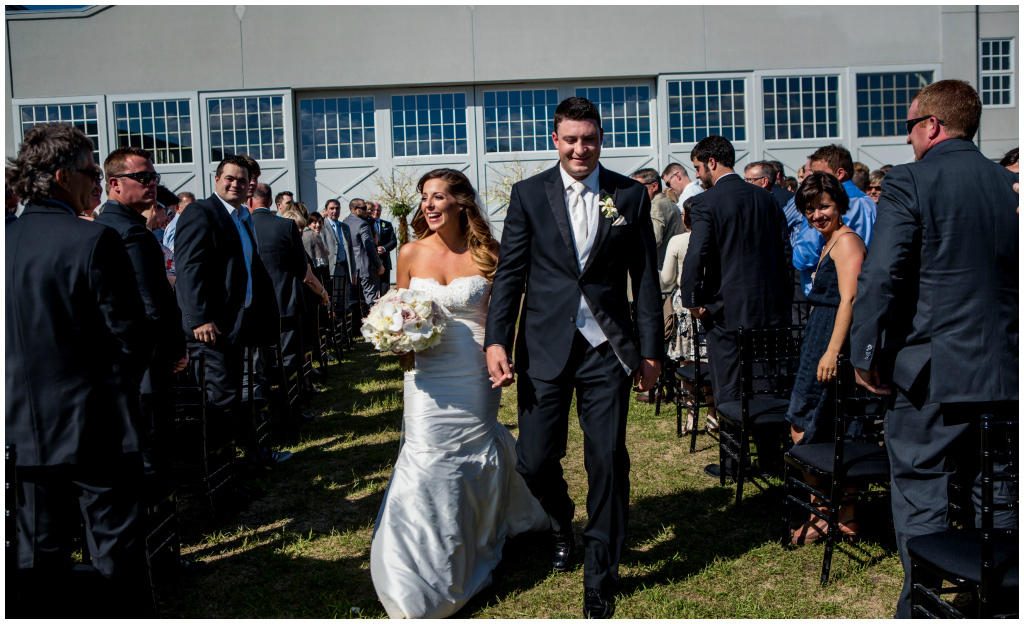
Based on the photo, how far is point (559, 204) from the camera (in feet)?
11.4

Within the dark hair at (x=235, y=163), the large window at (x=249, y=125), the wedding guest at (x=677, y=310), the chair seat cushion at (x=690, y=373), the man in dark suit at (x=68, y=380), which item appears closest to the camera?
the man in dark suit at (x=68, y=380)

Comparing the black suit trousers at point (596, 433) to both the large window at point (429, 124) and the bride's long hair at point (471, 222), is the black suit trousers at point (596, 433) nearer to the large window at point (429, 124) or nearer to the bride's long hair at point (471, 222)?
the bride's long hair at point (471, 222)

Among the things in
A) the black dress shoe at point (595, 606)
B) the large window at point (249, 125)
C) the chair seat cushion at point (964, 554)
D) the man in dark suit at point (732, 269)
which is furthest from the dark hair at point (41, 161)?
the large window at point (249, 125)

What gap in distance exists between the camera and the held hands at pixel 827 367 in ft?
12.4

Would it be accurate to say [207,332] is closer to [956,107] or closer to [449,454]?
[449,454]

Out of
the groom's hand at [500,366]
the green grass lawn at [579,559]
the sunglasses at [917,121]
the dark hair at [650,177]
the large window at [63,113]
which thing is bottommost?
the green grass lawn at [579,559]

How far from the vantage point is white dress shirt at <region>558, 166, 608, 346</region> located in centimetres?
342

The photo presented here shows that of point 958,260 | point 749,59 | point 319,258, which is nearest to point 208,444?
point 958,260

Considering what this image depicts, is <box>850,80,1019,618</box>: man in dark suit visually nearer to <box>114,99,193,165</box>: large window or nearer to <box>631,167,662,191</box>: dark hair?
<box>631,167,662,191</box>: dark hair

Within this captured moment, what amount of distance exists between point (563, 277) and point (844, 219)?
382 centimetres

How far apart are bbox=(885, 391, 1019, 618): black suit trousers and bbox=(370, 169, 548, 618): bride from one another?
1.86 metres

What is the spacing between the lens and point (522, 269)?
3561mm

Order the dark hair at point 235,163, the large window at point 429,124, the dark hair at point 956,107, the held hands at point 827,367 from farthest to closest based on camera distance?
1. the large window at point 429,124
2. the dark hair at point 235,163
3. the held hands at point 827,367
4. the dark hair at point 956,107

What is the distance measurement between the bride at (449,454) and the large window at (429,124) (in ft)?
50.8
